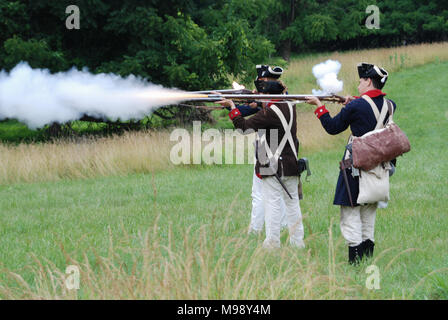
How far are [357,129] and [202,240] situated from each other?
6.61 feet

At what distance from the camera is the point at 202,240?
471cm

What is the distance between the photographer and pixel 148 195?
31.3 ft

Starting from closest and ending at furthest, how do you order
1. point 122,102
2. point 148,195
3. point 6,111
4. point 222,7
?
point 122,102 → point 6,111 → point 148,195 → point 222,7

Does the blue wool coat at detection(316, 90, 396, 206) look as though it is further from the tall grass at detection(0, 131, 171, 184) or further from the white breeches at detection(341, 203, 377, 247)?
the tall grass at detection(0, 131, 171, 184)

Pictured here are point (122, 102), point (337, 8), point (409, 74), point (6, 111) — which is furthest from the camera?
point (337, 8)

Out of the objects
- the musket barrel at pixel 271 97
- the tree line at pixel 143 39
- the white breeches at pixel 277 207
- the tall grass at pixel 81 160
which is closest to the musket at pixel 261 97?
the musket barrel at pixel 271 97

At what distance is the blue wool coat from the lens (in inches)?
209

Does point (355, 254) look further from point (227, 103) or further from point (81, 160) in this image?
point (81, 160)

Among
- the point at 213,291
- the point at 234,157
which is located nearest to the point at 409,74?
the point at 234,157

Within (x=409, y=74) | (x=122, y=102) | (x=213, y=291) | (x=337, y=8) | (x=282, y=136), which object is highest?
(x=337, y=8)

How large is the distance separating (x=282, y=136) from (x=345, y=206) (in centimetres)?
111

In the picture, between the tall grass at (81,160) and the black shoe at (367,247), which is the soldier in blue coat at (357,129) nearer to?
the black shoe at (367,247)

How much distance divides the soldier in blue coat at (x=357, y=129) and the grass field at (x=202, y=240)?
8.0 inches

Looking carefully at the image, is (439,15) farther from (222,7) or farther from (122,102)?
(122,102)
